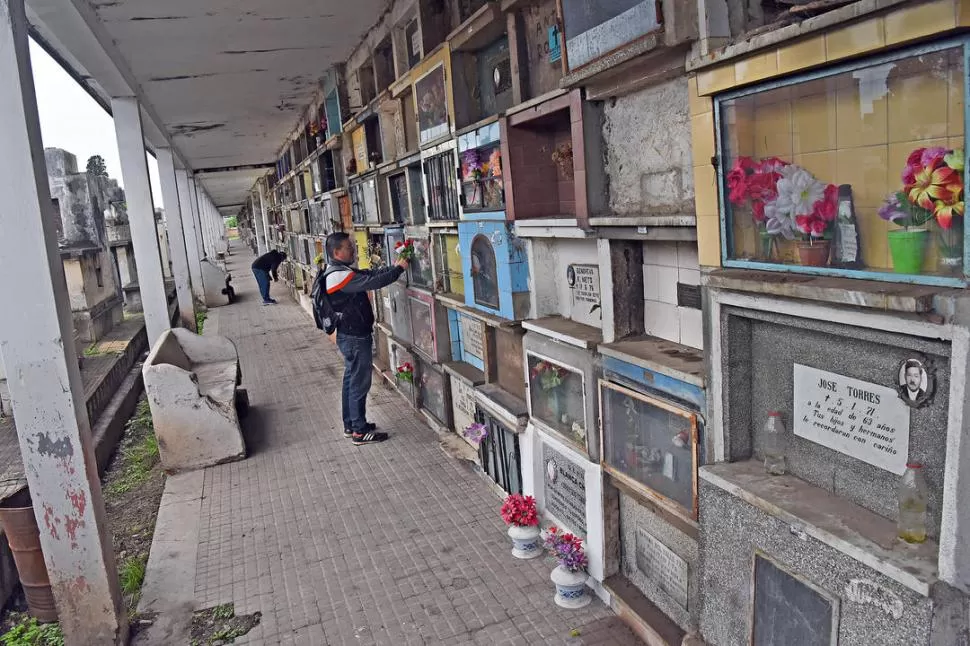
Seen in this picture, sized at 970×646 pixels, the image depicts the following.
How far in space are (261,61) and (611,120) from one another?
6.07 metres

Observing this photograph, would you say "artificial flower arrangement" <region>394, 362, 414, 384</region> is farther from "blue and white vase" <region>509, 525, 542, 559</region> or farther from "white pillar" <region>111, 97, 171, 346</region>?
"white pillar" <region>111, 97, 171, 346</region>

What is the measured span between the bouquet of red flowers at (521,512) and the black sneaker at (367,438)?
8.57 ft

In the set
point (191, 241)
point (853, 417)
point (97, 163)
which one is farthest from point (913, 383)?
point (97, 163)

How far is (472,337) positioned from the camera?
5891 mm

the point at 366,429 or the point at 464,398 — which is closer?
the point at 464,398

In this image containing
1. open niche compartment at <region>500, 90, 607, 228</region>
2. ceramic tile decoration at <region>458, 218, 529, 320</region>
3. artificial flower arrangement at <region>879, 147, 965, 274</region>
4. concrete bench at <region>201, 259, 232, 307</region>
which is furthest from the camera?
concrete bench at <region>201, 259, 232, 307</region>

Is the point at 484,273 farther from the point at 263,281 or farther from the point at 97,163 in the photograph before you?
the point at 97,163

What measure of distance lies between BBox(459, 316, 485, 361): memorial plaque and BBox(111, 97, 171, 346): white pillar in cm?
459

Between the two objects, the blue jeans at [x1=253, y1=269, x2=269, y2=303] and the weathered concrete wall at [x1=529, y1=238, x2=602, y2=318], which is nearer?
the weathered concrete wall at [x1=529, y1=238, x2=602, y2=318]

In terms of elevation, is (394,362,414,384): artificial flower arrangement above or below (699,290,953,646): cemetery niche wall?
below

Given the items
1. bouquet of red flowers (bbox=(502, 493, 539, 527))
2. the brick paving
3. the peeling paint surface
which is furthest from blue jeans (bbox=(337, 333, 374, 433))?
the peeling paint surface

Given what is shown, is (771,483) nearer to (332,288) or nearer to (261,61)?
(332,288)

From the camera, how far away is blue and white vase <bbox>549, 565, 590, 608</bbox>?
3791mm

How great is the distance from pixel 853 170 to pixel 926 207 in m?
0.30
